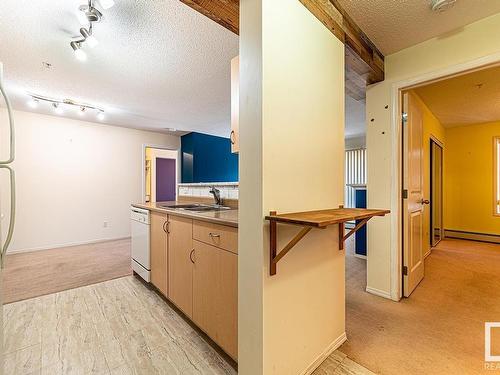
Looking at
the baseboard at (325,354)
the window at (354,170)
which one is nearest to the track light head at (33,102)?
the baseboard at (325,354)

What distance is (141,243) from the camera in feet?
8.60

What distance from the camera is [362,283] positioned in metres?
2.69

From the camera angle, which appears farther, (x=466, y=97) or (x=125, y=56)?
(x=466, y=97)

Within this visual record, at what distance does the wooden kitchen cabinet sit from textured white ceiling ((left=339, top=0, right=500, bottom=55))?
192cm

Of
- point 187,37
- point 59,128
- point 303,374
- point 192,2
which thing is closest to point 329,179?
point 303,374

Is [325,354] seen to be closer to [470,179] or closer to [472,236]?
[472,236]

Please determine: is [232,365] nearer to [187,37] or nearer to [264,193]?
[264,193]

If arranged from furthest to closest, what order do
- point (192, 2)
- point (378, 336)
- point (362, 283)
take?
point (362, 283)
point (378, 336)
point (192, 2)

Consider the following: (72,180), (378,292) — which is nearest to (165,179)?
(72,180)

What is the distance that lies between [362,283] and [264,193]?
7.28 ft

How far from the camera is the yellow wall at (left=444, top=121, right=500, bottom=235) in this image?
461cm

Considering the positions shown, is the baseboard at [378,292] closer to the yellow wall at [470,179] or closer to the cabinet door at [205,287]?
the cabinet door at [205,287]

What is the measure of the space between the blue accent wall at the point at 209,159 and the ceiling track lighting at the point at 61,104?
82.5 inches

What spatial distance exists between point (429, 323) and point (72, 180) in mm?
5531
